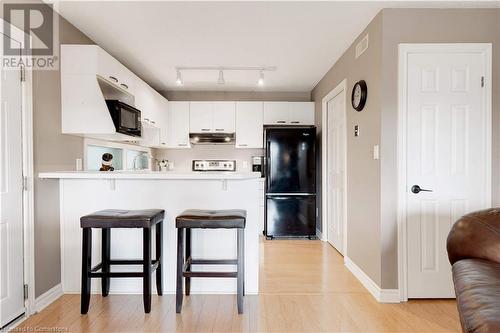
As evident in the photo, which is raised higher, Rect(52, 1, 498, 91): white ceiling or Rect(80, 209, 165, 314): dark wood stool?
Rect(52, 1, 498, 91): white ceiling

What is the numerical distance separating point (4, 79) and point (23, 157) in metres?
0.54

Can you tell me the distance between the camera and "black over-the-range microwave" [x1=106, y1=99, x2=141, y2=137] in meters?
2.76

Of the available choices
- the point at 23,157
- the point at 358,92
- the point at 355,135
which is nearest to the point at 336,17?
the point at 358,92

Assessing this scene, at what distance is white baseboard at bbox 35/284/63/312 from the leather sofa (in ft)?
8.77

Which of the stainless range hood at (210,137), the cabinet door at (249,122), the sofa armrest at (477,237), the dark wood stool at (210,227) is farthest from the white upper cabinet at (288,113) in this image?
the sofa armrest at (477,237)

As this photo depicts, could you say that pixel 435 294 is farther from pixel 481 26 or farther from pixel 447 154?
pixel 481 26

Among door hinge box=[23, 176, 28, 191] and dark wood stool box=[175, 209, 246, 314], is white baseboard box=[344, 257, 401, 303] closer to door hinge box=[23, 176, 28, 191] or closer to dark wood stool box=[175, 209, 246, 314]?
dark wood stool box=[175, 209, 246, 314]

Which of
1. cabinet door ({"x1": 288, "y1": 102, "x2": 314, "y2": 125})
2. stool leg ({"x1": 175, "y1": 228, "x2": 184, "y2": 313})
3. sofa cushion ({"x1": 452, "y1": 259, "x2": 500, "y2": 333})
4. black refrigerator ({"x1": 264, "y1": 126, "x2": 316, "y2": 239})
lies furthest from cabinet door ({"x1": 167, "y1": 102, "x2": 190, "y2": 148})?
sofa cushion ({"x1": 452, "y1": 259, "x2": 500, "y2": 333})

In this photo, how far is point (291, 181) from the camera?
4445 mm

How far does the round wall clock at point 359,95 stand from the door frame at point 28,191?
9.02 feet

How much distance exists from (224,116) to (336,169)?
2.07 m

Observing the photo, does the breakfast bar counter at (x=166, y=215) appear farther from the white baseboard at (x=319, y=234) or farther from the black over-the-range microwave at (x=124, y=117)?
the white baseboard at (x=319, y=234)

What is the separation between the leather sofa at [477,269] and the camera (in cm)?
91

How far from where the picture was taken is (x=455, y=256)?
1388mm
